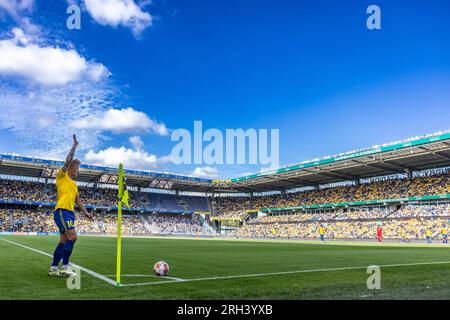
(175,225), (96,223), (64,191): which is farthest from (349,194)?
(64,191)

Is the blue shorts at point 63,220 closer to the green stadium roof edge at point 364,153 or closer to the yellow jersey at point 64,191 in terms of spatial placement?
the yellow jersey at point 64,191

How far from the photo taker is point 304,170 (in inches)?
2549

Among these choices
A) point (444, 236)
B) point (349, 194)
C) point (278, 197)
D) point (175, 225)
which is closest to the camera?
point (444, 236)

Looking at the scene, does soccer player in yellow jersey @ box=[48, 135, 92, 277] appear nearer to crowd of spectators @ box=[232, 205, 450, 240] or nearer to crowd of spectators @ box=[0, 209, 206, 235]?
crowd of spectators @ box=[232, 205, 450, 240]

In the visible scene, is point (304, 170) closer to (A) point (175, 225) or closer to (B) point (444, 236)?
(B) point (444, 236)

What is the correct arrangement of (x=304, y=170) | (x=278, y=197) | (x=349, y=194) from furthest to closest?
(x=278, y=197) → (x=349, y=194) → (x=304, y=170)

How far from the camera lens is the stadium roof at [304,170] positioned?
50.7 m

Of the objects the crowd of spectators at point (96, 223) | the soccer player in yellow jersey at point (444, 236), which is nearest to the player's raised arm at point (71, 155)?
the soccer player in yellow jersey at point (444, 236)

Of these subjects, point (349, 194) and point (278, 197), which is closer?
point (349, 194)

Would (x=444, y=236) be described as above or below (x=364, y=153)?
below
